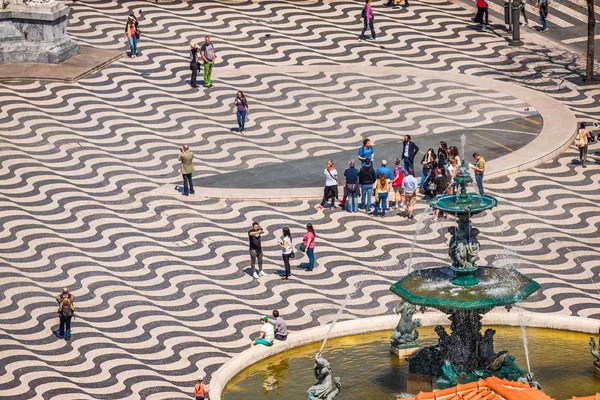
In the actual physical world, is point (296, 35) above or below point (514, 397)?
below

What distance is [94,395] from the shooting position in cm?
3556

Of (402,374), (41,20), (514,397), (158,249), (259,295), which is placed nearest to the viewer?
(514,397)

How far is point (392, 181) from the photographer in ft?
149

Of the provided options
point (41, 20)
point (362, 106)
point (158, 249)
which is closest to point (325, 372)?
point (158, 249)

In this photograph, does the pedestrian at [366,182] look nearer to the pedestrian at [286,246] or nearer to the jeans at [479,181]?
the jeans at [479,181]

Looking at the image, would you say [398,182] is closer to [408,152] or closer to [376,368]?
[408,152]

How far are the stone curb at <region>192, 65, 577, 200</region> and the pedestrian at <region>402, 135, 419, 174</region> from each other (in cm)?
235

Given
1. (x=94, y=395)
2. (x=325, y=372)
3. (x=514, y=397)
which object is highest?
(x=514, y=397)

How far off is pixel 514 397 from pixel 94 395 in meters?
14.0

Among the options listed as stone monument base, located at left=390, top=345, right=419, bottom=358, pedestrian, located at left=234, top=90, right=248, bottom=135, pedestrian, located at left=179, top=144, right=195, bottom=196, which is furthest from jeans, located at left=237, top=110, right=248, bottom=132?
stone monument base, located at left=390, top=345, right=419, bottom=358

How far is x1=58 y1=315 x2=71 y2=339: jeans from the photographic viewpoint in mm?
37938

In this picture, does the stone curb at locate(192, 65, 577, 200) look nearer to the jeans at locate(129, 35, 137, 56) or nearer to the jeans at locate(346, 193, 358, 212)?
the jeans at locate(346, 193, 358, 212)

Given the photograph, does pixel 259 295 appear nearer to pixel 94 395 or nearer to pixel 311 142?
pixel 94 395

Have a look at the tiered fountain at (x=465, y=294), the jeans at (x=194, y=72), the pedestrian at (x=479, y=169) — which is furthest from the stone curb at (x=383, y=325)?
the jeans at (x=194, y=72)
